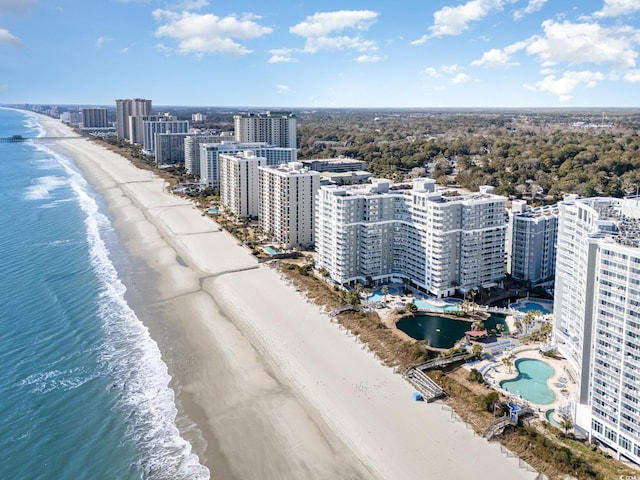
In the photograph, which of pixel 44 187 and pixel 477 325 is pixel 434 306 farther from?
pixel 44 187

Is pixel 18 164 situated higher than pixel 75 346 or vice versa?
pixel 18 164

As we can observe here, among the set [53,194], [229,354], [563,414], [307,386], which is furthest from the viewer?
[53,194]

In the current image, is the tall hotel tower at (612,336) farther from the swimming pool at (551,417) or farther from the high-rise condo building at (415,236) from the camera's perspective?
the high-rise condo building at (415,236)

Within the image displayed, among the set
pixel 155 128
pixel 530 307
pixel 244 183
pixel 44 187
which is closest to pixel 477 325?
pixel 530 307

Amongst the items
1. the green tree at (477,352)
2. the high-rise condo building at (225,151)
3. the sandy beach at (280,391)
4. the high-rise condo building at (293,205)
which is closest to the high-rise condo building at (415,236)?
the sandy beach at (280,391)

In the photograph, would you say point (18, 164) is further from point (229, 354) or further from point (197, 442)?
point (197, 442)

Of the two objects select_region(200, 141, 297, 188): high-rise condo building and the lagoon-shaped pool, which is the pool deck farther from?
select_region(200, 141, 297, 188): high-rise condo building

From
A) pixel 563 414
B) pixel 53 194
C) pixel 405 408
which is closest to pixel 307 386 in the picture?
pixel 405 408
